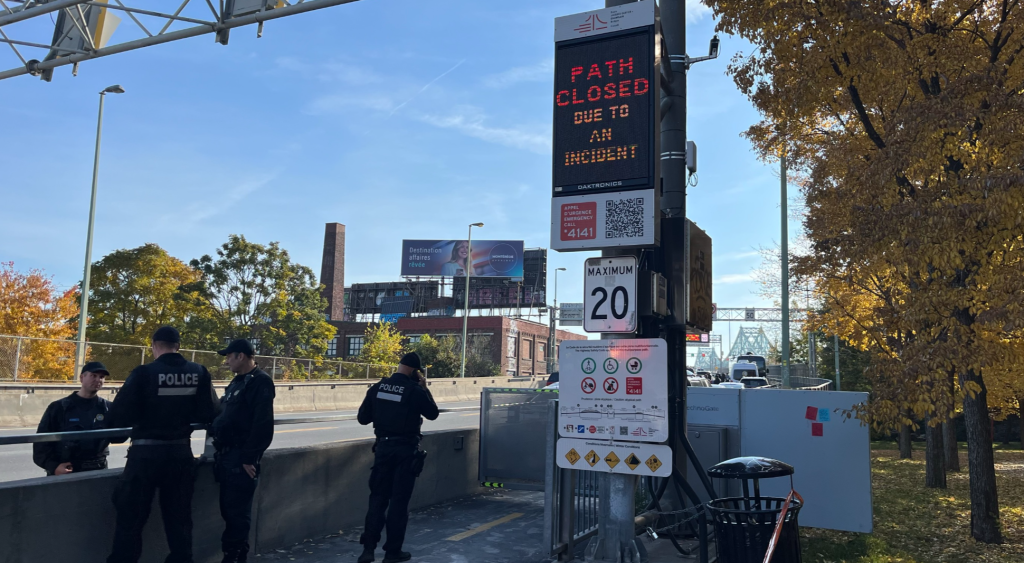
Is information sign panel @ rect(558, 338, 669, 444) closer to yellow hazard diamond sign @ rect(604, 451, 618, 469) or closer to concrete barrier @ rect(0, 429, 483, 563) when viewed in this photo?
yellow hazard diamond sign @ rect(604, 451, 618, 469)

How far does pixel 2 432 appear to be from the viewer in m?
17.6

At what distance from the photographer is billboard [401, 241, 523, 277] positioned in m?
88.4

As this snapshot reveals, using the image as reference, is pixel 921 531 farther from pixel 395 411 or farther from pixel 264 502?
pixel 264 502

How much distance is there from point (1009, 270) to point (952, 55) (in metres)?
2.91

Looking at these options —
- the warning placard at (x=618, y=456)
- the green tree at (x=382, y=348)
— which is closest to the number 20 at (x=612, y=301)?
the warning placard at (x=618, y=456)

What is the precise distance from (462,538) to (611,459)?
2545 mm

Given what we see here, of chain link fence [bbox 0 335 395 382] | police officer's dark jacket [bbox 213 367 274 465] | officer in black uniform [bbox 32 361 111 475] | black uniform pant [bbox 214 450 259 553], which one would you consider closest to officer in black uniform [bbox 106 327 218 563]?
police officer's dark jacket [bbox 213 367 274 465]

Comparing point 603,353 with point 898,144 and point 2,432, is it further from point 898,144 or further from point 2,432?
point 2,432

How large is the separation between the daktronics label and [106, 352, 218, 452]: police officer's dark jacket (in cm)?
348

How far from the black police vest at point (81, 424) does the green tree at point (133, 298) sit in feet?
133

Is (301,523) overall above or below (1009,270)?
below

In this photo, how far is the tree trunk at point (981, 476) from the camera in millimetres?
9328

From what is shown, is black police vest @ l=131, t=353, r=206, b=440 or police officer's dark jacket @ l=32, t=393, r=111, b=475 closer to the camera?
black police vest @ l=131, t=353, r=206, b=440

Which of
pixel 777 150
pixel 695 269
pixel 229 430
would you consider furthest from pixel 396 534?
pixel 777 150
